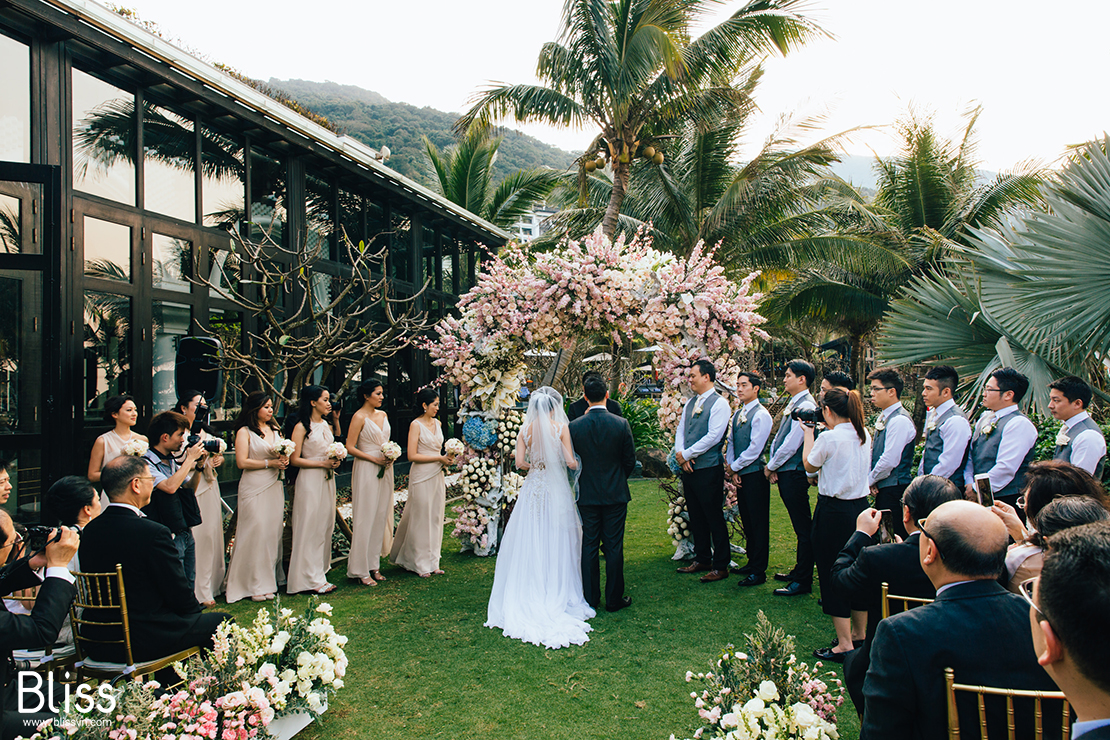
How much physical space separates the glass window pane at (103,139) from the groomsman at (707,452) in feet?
20.5

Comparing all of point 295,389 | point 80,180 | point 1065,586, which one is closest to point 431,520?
point 295,389

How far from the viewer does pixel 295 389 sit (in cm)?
699

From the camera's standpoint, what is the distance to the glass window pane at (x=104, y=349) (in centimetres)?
644

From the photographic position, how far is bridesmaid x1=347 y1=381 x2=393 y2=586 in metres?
6.73

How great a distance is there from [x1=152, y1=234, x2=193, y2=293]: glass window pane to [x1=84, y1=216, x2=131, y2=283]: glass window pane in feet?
1.20

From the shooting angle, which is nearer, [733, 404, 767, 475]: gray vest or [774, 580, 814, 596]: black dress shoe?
[774, 580, 814, 596]: black dress shoe

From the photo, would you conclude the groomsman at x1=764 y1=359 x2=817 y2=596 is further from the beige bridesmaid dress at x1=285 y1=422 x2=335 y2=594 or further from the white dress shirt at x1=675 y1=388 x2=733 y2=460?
the beige bridesmaid dress at x1=285 y1=422 x2=335 y2=594

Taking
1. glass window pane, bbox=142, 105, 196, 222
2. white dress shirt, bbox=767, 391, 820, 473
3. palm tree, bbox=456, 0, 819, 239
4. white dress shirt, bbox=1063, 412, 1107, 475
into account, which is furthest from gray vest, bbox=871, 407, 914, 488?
palm tree, bbox=456, 0, 819, 239

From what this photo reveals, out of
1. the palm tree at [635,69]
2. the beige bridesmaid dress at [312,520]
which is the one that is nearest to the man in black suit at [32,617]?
the beige bridesmaid dress at [312,520]

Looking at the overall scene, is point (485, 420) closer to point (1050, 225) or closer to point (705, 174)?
point (1050, 225)

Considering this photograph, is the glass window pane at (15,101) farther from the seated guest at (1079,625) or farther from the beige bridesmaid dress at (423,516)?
the seated guest at (1079,625)

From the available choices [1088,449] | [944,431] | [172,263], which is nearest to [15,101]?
[172,263]

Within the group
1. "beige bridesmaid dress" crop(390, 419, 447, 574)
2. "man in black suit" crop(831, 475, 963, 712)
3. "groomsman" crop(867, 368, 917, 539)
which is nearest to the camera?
"man in black suit" crop(831, 475, 963, 712)

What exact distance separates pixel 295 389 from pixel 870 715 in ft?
20.4
